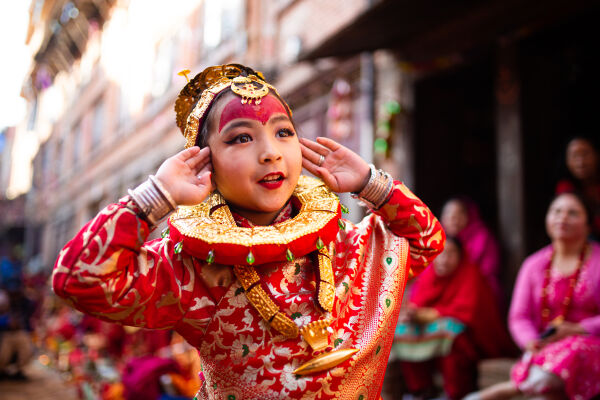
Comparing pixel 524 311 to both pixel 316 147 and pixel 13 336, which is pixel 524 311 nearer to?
pixel 316 147

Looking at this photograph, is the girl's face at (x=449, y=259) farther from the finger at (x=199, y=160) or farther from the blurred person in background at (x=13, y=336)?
the blurred person in background at (x=13, y=336)

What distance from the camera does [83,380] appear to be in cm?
622

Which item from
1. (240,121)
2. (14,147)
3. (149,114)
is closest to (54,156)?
(14,147)

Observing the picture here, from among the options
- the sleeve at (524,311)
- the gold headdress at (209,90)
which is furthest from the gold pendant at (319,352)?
the sleeve at (524,311)

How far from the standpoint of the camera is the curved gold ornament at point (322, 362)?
135cm

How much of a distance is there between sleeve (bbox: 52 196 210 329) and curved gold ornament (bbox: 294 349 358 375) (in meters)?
0.32

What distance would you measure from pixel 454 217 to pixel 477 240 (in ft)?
1.21

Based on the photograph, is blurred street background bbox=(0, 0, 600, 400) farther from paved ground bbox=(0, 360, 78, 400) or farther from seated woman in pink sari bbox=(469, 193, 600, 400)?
seated woman in pink sari bbox=(469, 193, 600, 400)

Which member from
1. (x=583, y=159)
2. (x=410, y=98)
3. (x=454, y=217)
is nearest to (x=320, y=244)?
(x=583, y=159)

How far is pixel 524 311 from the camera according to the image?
10.9ft

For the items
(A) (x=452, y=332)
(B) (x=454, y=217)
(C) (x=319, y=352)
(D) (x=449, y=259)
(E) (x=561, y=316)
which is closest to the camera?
(C) (x=319, y=352)

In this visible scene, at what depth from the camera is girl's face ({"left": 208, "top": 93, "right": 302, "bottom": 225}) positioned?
1.43 m

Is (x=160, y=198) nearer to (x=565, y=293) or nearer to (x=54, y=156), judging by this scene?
(x=565, y=293)

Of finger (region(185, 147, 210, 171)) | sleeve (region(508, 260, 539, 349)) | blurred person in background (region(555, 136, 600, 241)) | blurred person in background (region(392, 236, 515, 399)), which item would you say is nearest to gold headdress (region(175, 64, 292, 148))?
finger (region(185, 147, 210, 171))
